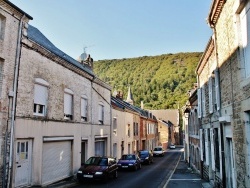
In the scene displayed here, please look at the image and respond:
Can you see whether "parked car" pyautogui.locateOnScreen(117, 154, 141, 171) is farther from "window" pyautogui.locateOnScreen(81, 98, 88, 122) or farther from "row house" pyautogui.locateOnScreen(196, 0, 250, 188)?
"row house" pyautogui.locateOnScreen(196, 0, 250, 188)

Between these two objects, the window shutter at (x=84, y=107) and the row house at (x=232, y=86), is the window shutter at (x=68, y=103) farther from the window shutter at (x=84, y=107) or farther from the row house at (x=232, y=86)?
the row house at (x=232, y=86)

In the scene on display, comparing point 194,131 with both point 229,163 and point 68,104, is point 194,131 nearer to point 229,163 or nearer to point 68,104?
point 68,104

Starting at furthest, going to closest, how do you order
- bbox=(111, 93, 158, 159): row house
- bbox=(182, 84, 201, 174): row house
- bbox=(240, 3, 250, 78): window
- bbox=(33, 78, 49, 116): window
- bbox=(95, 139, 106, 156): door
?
bbox=(111, 93, 158, 159): row house, bbox=(95, 139, 106, 156): door, bbox=(182, 84, 201, 174): row house, bbox=(33, 78, 49, 116): window, bbox=(240, 3, 250, 78): window

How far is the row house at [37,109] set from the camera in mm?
11711

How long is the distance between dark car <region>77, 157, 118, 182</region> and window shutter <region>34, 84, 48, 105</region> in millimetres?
4829

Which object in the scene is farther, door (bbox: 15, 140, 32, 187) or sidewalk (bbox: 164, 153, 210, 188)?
sidewalk (bbox: 164, 153, 210, 188)

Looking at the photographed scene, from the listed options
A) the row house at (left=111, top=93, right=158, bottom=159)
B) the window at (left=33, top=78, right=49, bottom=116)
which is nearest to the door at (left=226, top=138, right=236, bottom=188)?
the window at (left=33, top=78, right=49, bottom=116)

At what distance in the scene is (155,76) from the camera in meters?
144

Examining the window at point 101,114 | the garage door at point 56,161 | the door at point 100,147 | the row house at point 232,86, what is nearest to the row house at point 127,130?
the door at point 100,147

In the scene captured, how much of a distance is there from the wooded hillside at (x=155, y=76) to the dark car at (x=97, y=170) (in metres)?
92.4

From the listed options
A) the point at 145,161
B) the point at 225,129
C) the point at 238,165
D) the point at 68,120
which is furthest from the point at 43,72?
the point at 145,161

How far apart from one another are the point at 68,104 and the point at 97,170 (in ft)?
15.0

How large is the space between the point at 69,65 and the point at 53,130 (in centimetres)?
450

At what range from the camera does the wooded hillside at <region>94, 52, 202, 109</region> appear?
398ft
